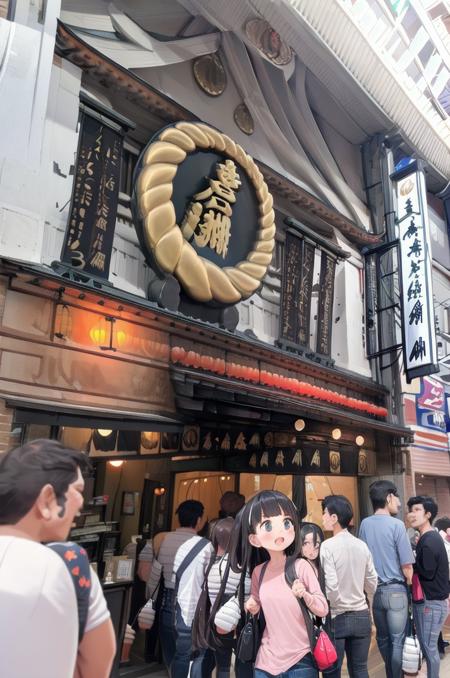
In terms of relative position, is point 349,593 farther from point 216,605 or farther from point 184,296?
point 184,296

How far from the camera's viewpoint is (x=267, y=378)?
880 centimetres

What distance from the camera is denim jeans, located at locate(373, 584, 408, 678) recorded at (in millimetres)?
5004

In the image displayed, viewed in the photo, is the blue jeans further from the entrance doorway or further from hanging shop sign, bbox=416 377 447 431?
hanging shop sign, bbox=416 377 447 431

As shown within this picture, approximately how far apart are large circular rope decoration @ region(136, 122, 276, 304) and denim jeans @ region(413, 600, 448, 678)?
204 inches

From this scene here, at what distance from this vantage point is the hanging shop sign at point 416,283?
35.9ft

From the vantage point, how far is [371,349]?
12148 mm

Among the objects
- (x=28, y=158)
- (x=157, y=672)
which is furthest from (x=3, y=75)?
(x=157, y=672)

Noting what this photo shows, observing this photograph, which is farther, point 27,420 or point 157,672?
point 157,672

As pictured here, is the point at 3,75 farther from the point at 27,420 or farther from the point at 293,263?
the point at 293,263

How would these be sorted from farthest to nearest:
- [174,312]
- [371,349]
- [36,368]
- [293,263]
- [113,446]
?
[371,349] < [293,263] < [174,312] < [113,446] < [36,368]

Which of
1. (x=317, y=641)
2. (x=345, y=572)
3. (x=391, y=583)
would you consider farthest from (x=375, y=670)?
(x=317, y=641)

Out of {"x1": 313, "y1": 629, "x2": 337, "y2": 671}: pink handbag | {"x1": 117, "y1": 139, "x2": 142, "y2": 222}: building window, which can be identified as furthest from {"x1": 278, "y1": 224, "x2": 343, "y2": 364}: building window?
{"x1": 313, "y1": 629, "x2": 337, "y2": 671}: pink handbag

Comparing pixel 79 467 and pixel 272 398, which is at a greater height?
pixel 272 398

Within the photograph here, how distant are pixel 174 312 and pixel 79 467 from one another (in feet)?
17.7
